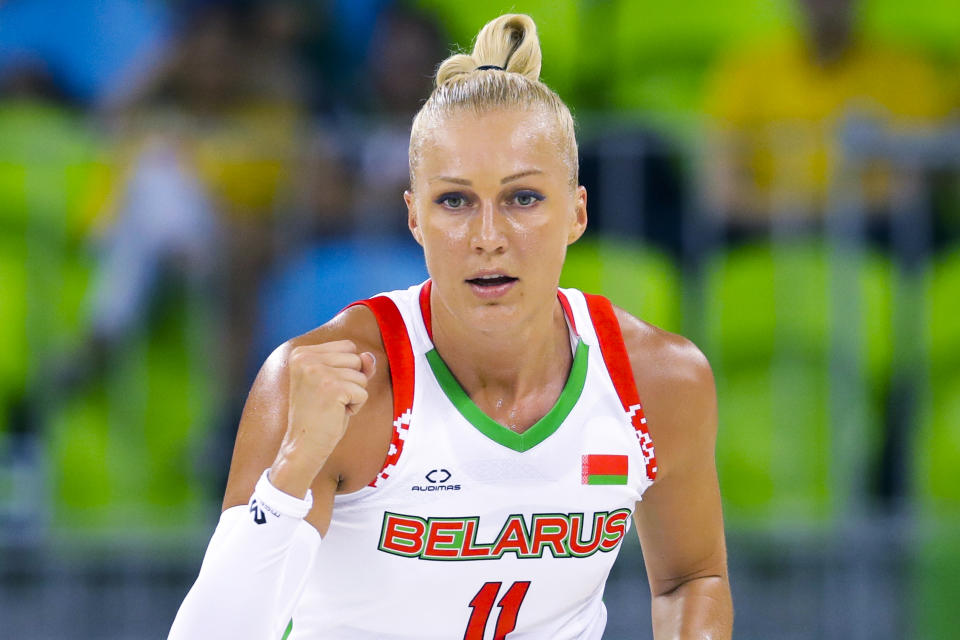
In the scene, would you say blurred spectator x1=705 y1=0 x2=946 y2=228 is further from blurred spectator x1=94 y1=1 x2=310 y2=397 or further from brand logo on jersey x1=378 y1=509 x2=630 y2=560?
brand logo on jersey x1=378 y1=509 x2=630 y2=560

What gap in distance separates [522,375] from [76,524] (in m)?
3.09

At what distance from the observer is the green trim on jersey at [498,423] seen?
10.4ft

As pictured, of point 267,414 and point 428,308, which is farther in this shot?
point 428,308

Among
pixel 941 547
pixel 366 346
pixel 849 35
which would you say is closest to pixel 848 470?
pixel 941 547

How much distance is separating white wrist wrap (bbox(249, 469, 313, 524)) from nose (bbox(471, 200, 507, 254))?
64 centimetres

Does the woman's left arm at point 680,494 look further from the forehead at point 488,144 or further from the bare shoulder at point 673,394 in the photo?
the forehead at point 488,144

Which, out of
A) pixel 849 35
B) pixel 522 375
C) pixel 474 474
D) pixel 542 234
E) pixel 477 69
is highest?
pixel 849 35

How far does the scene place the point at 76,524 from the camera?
575 cm

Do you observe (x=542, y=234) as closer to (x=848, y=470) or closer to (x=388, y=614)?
(x=388, y=614)

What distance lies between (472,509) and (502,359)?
0.38 m

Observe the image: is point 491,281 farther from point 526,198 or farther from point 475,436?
point 475,436

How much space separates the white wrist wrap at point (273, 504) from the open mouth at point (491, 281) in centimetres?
61

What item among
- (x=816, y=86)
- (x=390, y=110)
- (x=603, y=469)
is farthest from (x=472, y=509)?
(x=816, y=86)

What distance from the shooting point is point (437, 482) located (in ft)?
10.1
